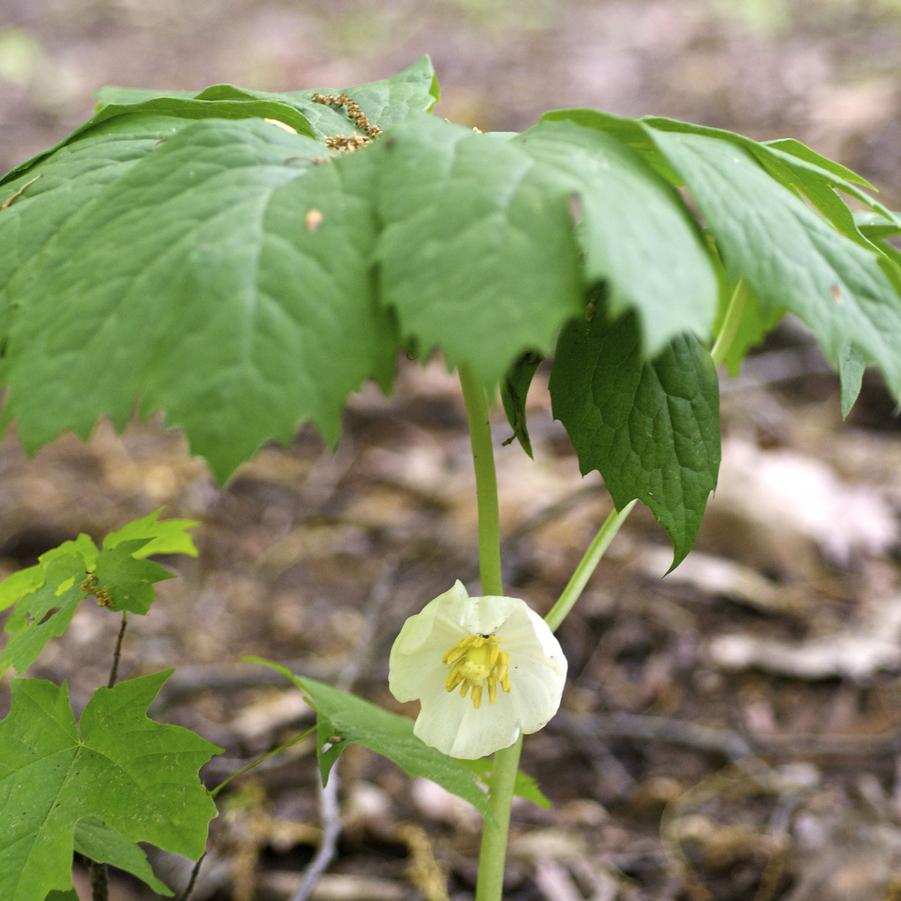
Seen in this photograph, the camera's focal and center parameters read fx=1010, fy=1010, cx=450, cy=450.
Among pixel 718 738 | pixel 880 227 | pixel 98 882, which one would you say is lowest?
pixel 718 738

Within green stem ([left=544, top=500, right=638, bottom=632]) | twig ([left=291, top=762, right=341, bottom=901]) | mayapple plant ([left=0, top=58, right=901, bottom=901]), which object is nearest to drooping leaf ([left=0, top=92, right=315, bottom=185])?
mayapple plant ([left=0, top=58, right=901, bottom=901])

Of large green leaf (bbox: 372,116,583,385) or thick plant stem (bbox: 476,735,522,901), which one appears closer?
large green leaf (bbox: 372,116,583,385)

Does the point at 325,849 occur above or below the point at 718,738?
above

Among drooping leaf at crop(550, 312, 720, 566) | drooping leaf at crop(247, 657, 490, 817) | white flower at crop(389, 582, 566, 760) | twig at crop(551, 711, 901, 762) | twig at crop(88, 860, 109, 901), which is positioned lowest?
twig at crop(551, 711, 901, 762)

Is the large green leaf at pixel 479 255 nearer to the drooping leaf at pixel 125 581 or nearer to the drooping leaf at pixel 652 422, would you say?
the drooping leaf at pixel 652 422

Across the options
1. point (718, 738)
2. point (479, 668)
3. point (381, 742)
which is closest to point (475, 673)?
point (479, 668)

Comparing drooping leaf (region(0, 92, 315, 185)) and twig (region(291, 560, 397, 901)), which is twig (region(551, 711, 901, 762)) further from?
drooping leaf (region(0, 92, 315, 185))

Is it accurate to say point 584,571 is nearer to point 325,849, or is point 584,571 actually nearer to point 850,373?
point 850,373
